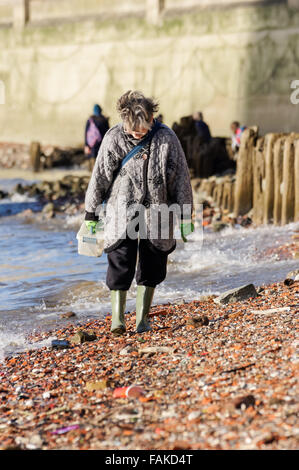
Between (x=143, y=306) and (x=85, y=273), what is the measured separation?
3.90 metres

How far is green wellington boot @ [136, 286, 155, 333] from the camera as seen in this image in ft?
20.6

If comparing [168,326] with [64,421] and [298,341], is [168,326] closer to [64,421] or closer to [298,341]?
[298,341]

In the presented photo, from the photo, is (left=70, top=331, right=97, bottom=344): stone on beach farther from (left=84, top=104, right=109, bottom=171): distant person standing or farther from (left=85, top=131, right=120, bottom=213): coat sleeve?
(left=84, top=104, right=109, bottom=171): distant person standing

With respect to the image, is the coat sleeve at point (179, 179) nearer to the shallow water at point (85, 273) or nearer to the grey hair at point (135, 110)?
the grey hair at point (135, 110)

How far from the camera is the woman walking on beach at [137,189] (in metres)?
5.96

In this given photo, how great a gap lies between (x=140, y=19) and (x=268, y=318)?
1801 centimetres

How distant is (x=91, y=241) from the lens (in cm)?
625

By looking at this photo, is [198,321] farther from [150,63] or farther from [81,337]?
[150,63]

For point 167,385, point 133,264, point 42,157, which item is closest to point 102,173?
point 133,264

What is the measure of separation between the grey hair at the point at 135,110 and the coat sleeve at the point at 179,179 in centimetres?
28

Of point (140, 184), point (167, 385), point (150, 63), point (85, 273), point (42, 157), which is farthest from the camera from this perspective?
point (42, 157)

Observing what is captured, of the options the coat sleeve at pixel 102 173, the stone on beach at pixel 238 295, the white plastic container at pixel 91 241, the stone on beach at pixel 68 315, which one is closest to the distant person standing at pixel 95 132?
the stone on beach at pixel 68 315

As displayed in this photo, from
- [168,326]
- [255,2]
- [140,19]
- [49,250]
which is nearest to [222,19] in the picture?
[255,2]

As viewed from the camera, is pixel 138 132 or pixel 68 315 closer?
pixel 138 132
